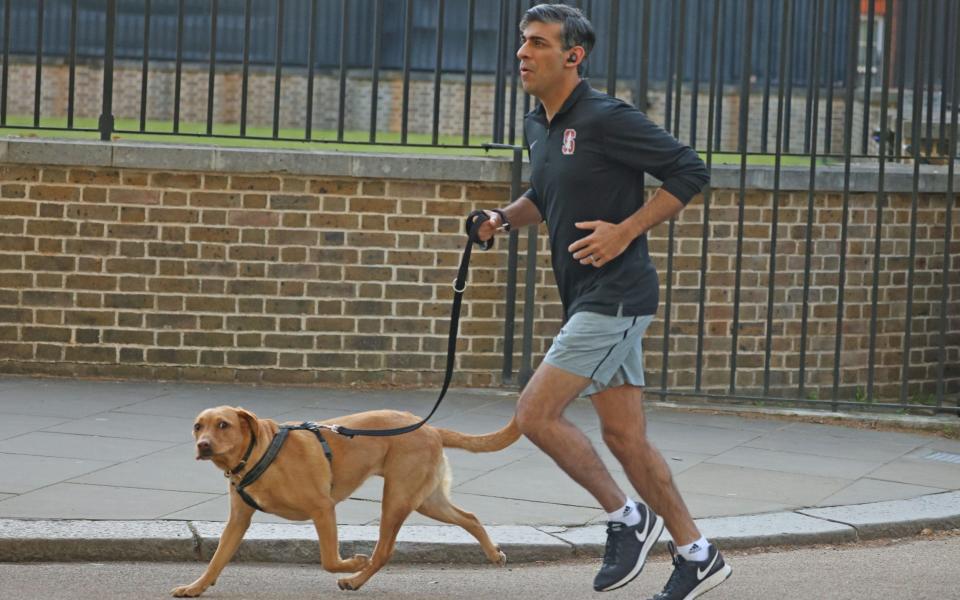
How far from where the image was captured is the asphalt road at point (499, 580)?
575 cm

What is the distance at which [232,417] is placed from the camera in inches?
206

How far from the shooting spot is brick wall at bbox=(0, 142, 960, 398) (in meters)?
10.2

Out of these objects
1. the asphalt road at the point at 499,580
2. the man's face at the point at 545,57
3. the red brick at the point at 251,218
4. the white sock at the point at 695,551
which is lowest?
the asphalt road at the point at 499,580

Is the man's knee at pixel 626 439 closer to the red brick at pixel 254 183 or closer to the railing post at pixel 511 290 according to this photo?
the railing post at pixel 511 290

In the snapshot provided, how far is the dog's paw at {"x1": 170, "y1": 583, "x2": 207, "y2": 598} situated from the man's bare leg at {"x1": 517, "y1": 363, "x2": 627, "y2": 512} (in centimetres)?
133

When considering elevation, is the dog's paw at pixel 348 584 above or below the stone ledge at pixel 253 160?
below

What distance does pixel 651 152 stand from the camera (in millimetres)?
5355

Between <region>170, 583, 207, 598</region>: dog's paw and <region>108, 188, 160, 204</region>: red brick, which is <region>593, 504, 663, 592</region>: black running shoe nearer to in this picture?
<region>170, 583, 207, 598</region>: dog's paw

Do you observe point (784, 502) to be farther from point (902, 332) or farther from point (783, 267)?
point (902, 332)

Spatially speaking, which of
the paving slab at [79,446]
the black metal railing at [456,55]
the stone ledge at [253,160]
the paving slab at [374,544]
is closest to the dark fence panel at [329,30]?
the black metal railing at [456,55]

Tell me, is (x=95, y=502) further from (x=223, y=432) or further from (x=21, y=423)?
(x=21, y=423)

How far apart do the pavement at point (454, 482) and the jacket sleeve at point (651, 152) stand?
6.08 feet

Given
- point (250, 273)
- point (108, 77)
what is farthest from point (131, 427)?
point (108, 77)

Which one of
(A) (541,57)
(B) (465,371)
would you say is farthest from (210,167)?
(A) (541,57)
